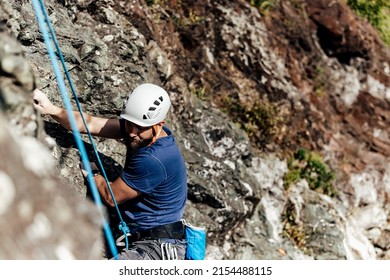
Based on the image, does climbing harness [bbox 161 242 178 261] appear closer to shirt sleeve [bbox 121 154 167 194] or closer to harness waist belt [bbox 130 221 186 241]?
harness waist belt [bbox 130 221 186 241]

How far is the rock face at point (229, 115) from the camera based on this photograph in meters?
3.48

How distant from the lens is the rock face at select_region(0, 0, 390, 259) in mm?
3482

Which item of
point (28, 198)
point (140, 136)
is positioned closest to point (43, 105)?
point (140, 136)

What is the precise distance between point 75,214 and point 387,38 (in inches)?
649

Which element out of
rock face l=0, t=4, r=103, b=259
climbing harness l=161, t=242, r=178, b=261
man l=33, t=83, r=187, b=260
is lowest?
climbing harness l=161, t=242, r=178, b=261

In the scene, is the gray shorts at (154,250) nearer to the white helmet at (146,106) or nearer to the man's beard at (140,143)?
the man's beard at (140,143)

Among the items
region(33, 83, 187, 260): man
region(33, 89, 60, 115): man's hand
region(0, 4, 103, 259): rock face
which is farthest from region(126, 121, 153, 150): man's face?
region(0, 4, 103, 259): rock face

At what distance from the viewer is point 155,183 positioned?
628cm

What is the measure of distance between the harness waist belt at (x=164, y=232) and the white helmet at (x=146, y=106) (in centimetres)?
119

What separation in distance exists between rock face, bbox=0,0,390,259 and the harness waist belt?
0.48m

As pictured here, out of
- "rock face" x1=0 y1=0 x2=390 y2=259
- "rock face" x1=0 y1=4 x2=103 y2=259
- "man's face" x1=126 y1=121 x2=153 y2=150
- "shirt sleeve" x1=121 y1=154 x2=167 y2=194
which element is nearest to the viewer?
"rock face" x1=0 y1=4 x2=103 y2=259

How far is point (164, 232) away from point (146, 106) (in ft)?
4.73
